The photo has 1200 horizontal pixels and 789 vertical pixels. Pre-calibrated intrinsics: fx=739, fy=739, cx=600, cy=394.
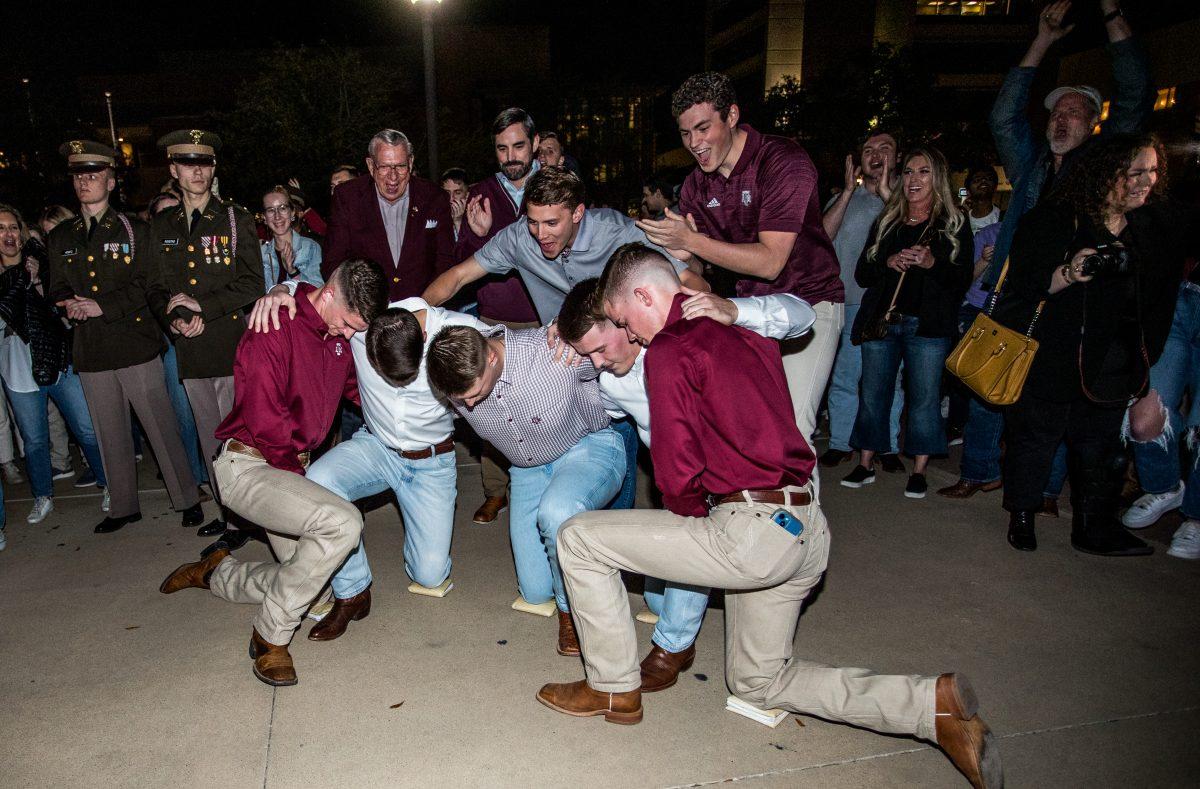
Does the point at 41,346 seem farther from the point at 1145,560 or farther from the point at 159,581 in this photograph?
the point at 1145,560

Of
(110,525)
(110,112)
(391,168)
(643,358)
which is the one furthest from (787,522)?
(110,112)

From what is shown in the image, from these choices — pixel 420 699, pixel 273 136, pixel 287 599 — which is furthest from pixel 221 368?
pixel 273 136

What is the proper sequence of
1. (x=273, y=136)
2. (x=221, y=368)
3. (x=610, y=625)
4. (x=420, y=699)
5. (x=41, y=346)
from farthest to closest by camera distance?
(x=273, y=136) < (x=41, y=346) < (x=221, y=368) < (x=420, y=699) < (x=610, y=625)

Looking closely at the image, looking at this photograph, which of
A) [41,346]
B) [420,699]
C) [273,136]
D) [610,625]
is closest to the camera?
[610,625]

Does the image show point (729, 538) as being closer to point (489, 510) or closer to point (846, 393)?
point (489, 510)

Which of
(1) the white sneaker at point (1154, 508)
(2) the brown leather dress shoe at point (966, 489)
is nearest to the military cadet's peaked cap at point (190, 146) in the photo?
(2) the brown leather dress shoe at point (966, 489)

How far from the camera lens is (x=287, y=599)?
9.41 feet

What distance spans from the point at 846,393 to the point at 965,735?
126 inches

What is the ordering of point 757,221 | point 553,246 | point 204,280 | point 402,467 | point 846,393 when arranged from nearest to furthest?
point 757,221, point 553,246, point 402,467, point 204,280, point 846,393

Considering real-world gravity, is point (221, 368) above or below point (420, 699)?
above

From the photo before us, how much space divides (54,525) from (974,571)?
17.2 feet

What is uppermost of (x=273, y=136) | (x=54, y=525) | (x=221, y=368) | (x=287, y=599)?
(x=273, y=136)

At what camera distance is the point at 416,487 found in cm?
346

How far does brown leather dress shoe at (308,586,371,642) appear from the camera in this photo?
318cm
